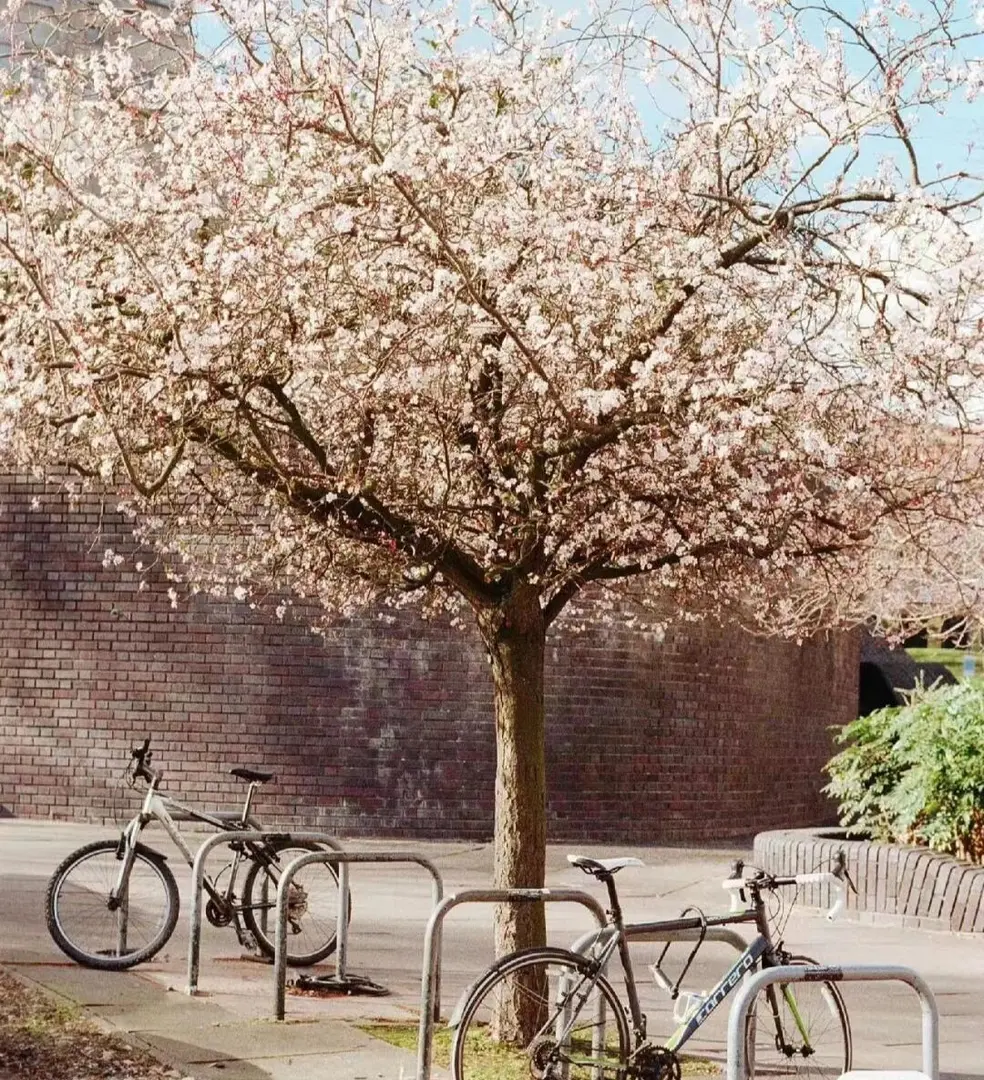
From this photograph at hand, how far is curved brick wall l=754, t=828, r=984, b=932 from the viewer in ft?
37.0

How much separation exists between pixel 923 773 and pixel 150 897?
5570mm

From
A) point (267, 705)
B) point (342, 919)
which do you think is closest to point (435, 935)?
point (342, 919)

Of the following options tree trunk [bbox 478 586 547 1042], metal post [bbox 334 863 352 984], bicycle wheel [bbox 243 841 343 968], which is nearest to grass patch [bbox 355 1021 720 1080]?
tree trunk [bbox 478 586 547 1042]

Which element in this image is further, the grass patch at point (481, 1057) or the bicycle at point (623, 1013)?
the grass patch at point (481, 1057)

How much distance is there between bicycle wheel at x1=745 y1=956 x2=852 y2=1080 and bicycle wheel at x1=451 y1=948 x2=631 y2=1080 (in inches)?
24.1

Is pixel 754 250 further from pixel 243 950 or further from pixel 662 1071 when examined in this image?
pixel 243 950

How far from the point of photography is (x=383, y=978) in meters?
9.24

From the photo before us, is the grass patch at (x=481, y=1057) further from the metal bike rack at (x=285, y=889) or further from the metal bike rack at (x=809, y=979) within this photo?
the metal bike rack at (x=809, y=979)

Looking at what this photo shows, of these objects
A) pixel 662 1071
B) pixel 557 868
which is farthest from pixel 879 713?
pixel 662 1071

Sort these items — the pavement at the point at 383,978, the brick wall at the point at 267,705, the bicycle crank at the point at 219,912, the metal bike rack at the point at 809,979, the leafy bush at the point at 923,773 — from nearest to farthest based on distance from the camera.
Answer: the metal bike rack at the point at 809,979 < the pavement at the point at 383,978 < the bicycle crank at the point at 219,912 < the leafy bush at the point at 923,773 < the brick wall at the point at 267,705

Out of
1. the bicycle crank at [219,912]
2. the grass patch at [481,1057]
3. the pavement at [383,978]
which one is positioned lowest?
the grass patch at [481,1057]

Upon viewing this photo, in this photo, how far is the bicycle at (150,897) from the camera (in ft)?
29.7

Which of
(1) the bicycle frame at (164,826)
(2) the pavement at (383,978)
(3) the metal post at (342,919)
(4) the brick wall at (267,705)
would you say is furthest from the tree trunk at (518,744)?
(4) the brick wall at (267,705)

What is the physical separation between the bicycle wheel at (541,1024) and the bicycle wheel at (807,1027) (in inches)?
24.1
